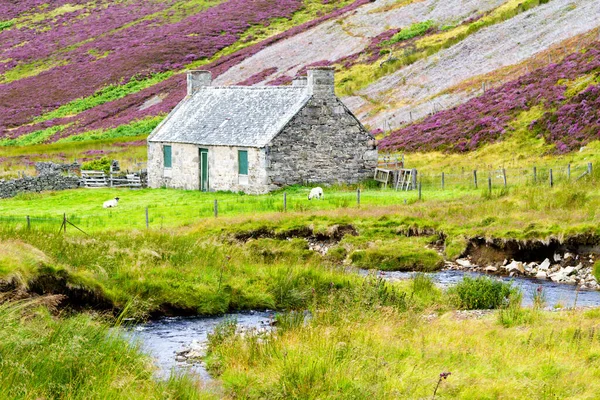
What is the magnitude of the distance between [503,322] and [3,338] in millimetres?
8998

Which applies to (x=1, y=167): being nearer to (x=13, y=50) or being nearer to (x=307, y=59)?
(x=307, y=59)

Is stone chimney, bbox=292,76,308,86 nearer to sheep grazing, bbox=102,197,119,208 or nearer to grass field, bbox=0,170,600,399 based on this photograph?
grass field, bbox=0,170,600,399

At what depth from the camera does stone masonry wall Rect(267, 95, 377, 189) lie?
40844mm

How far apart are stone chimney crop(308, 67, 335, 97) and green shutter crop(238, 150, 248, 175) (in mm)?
4183

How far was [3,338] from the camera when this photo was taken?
11.6m

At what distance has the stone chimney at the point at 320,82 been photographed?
41.4 metres

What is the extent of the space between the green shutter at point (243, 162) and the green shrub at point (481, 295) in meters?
22.1

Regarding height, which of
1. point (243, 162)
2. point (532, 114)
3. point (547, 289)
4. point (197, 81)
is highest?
point (197, 81)

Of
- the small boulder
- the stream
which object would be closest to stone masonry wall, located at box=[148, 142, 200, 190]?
the stream

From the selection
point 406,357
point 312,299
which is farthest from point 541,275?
point 406,357

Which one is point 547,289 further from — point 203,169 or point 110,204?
point 203,169

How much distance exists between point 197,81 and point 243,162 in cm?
1069

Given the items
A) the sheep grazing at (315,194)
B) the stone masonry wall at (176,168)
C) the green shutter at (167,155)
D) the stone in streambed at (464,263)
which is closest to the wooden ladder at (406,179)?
the sheep grazing at (315,194)

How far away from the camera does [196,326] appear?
18.3 meters
